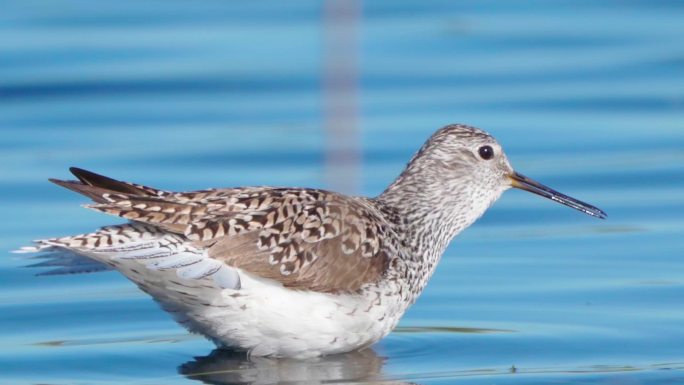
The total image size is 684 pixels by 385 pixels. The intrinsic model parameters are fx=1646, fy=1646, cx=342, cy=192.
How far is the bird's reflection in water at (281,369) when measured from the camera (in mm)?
8234

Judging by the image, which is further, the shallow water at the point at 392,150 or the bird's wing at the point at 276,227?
the shallow water at the point at 392,150

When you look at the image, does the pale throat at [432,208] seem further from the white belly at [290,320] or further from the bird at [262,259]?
the white belly at [290,320]

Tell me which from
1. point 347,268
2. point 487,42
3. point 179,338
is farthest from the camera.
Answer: point 487,42

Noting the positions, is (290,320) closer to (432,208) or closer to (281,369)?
(281,369)

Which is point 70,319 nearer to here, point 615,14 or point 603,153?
point 603,153

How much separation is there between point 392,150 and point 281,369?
4521mm

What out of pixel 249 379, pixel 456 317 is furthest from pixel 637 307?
pixel 249 379

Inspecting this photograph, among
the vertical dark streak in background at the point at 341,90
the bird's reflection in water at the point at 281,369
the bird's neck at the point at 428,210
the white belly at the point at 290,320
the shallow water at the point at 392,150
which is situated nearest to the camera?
the vertical dark streak in background at the point at 341,90

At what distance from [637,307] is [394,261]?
1.63 metres

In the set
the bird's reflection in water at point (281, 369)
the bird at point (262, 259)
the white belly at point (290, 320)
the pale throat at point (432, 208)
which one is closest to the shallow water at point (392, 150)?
the bird's reflection in water at point (281, 369)

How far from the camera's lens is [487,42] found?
15820 millimetres

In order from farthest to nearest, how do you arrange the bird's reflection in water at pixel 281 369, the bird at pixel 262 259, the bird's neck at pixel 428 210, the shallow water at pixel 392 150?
the bird's neck at pixel 428 210
the shallow water at pixel 392 150
the bird's reflection in water at pixel 281 369
the bird at pixel 262 259

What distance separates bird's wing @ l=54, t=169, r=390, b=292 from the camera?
782cm

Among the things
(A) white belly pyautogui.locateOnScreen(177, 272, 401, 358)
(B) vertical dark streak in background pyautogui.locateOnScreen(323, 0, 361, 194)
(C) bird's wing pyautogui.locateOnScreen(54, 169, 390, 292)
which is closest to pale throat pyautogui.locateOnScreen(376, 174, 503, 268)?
(C) bird's wing pyautogui.locateOnScreen(54, 169, 390, 292)
